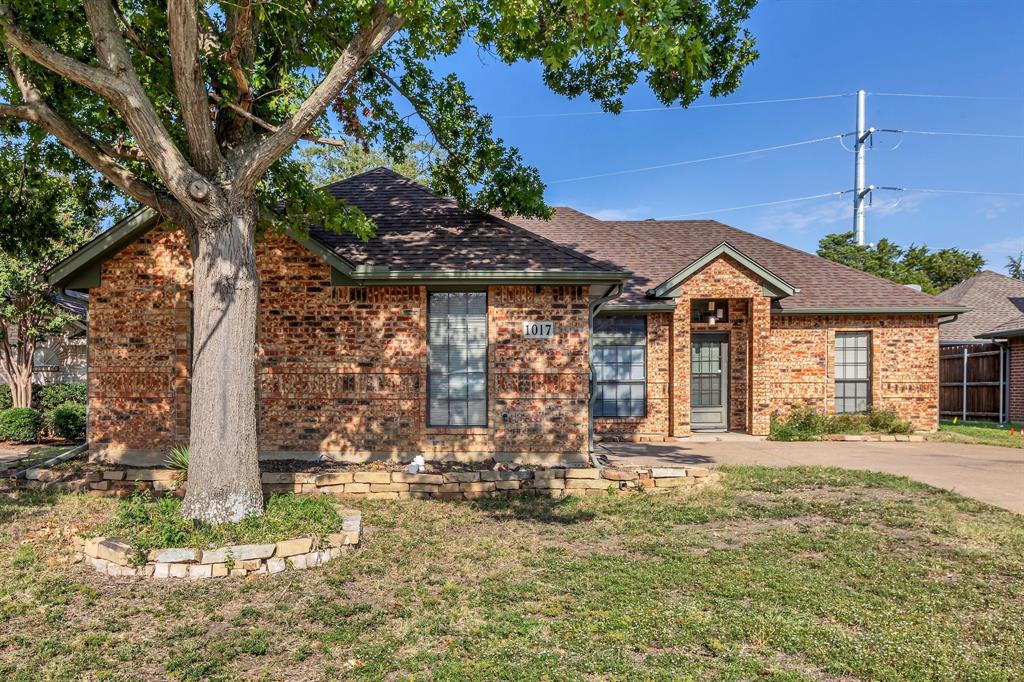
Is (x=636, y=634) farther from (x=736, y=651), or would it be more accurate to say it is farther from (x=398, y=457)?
(x=398, y=457)

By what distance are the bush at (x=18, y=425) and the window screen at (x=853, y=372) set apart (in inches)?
722

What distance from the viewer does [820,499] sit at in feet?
25.1

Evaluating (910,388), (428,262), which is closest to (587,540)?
(428,262)

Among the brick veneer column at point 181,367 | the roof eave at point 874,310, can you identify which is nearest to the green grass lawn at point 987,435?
the roof eave at point 874,310

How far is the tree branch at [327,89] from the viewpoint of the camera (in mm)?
5914

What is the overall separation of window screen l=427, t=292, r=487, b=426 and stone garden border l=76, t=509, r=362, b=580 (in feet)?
14.1

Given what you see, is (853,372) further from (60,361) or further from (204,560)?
(60,361)

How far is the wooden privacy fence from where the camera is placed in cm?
1744

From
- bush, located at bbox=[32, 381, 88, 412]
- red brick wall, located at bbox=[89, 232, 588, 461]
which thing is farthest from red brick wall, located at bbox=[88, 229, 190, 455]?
bush, located at bbox=[32, 381, 88, 412]

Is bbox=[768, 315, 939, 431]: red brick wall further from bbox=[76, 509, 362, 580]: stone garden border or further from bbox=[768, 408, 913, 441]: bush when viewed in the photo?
bbox=[76, 509, 362, 580]: stone garden border

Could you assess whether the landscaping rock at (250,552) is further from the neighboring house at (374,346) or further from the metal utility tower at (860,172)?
the metal utility tower at (860,172)

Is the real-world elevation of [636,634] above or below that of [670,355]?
below

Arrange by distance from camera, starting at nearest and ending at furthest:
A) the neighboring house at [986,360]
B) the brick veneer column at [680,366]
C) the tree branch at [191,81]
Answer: the tree branch at [191,81], the brick veneer column at [680,366], the neighboring house at [986,360]

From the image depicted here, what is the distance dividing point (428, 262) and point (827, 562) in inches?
259
